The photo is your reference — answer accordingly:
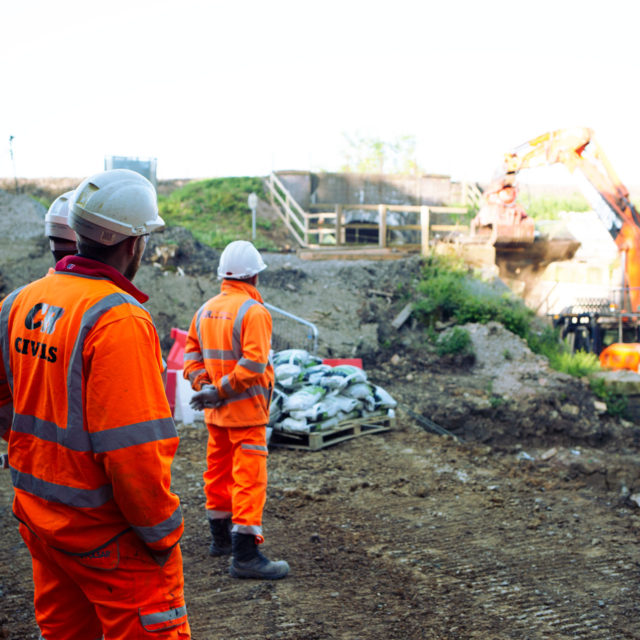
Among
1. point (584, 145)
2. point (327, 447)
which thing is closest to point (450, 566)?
point (327, 447)

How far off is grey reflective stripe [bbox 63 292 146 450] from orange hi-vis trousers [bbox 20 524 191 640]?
1.05 ft

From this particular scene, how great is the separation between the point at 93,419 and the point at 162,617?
1.93 feet

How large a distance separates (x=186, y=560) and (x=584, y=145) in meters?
13.0

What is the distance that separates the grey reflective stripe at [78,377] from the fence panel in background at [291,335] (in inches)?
323

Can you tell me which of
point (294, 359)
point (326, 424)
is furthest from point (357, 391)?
point (294, 359)

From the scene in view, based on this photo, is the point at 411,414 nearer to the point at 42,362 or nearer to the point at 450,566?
the point at 450,566

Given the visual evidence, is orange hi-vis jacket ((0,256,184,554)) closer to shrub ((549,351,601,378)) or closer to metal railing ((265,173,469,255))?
shrub ((549,351,601,378))

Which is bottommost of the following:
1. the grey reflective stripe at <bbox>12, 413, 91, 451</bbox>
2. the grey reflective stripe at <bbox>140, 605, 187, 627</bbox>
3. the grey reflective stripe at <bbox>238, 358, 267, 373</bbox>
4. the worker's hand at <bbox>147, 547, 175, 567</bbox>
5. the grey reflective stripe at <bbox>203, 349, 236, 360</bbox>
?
the grey reflective stripe at <bbox>140, 605, 187, 627</bbox>

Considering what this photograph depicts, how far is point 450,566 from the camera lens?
169 inches

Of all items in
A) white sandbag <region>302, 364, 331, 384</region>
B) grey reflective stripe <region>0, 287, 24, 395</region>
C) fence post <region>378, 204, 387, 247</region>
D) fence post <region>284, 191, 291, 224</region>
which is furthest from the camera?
fence post <region>284, 191, 291, 224</region>

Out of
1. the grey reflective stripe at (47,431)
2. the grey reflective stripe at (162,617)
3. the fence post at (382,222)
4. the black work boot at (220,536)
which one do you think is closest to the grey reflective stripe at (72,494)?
the grey reflective stripe at (47,431)

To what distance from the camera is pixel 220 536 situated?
4152mm

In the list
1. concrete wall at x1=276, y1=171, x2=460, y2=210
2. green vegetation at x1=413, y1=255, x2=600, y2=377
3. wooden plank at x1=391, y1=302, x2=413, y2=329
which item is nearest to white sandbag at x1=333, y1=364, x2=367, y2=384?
green vegetation at x1=413, y1=255, x2=600, y2=377

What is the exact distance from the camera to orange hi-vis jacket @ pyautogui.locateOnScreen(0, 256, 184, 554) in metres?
1.73
